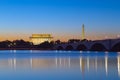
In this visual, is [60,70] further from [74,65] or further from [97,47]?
[97,47]

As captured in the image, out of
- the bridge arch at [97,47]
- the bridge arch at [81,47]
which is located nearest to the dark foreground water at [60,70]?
the bridge arch at [97,47]

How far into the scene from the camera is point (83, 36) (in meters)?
172

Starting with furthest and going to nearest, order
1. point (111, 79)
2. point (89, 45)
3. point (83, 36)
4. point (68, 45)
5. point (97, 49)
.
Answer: point (83, 36) → point (68, 45) → point (97, 49) → point (89, 45) → point (111, 79)

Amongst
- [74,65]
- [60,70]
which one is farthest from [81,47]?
[60,70]

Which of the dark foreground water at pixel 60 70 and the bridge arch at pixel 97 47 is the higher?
the dark foreground water at pixel 60 70

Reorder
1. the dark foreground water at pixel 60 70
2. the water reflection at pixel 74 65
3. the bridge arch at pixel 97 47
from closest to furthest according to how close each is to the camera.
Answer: the dark foreground water at pixel 60 70 < the water reflection at pixel 74 65 < the bridge arch at pixel 97 47

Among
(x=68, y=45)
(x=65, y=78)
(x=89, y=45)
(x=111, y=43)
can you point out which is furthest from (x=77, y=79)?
(x=68, y=45)

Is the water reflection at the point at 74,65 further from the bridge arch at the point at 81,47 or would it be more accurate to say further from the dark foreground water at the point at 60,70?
the bridge arch at the point at 81,47

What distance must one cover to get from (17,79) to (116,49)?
303ft

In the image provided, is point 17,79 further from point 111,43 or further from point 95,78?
point 111,43

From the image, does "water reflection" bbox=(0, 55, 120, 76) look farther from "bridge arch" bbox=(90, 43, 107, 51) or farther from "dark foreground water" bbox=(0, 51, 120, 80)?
"bridge arch" bbox=(90, 43, 107, 51)

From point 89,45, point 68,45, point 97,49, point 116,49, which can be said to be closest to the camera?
point 116,49

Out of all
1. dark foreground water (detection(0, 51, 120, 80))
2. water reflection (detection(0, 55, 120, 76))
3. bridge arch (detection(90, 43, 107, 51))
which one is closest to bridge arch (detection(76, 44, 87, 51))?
bridge arch (detection(90, 43, 107, 51))

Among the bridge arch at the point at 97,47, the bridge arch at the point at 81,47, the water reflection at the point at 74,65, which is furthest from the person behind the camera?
the bridge arch at the point at 81,47
